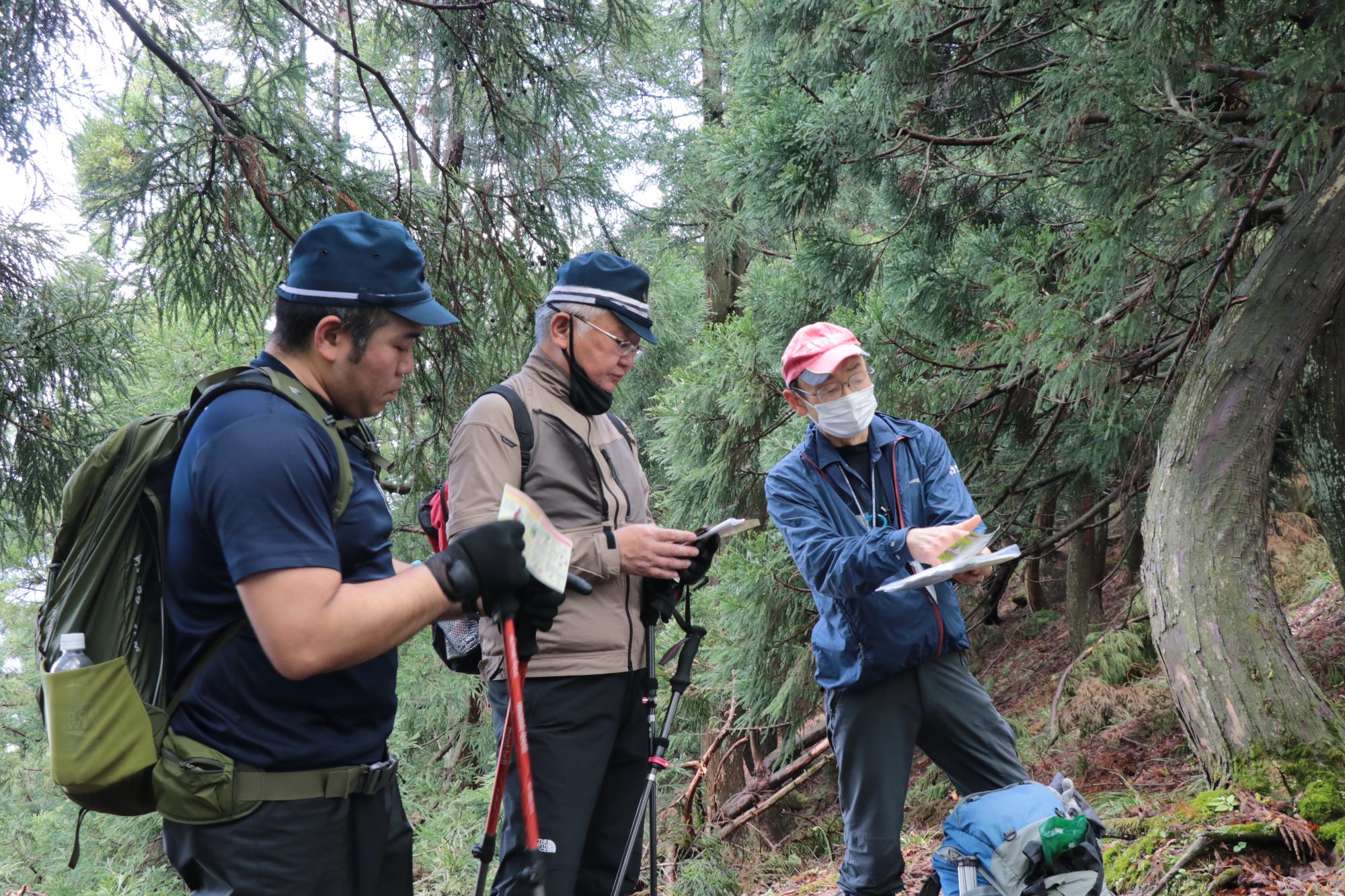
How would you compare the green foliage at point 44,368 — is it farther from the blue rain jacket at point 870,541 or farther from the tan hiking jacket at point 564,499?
the blue rain jacket at point 870,541

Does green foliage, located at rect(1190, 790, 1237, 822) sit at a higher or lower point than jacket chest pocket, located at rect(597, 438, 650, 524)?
lower

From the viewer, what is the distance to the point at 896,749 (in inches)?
110

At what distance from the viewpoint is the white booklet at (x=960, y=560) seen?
2484mm

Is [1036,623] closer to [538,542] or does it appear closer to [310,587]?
[538,542]

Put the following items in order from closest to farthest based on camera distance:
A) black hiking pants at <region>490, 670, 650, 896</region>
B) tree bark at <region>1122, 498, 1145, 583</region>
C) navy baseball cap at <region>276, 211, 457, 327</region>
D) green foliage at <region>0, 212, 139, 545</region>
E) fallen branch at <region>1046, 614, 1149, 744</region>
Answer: navy baseball cap at <region>276, 211, 457, 327</region>
black hiking pants at <region>490, 670, 650, 896</region>
green foliage at <region>0, 212, 139, 545</region>
fallen branch at <region>1046, 614, 1149, 744</region>
tree bark at <region>1122, 498, 1145, 583</region>

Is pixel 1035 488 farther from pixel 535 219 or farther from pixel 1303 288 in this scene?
pixel 535 219

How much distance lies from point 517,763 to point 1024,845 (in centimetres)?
139

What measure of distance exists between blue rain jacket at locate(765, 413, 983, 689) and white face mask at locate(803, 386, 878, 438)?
0.05 metres

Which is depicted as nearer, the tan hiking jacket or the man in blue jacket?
the tan hiking jacket

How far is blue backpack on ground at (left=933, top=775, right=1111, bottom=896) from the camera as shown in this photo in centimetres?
250

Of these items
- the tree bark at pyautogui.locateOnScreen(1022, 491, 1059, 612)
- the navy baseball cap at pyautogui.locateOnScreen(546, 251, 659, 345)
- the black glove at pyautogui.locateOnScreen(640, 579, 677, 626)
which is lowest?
the tree bark at pyautogui.locateOnScreen(1022, 491, 1059, 612)

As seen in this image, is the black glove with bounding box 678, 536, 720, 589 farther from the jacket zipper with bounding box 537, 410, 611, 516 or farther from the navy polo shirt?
the navy polo shirt

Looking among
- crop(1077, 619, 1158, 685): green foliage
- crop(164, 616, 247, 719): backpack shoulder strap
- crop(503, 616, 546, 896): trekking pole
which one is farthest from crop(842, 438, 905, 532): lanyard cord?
crop(1077, 619, 1158, 685): green foliage

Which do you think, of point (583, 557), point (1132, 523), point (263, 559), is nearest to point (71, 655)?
point (263, 559)
